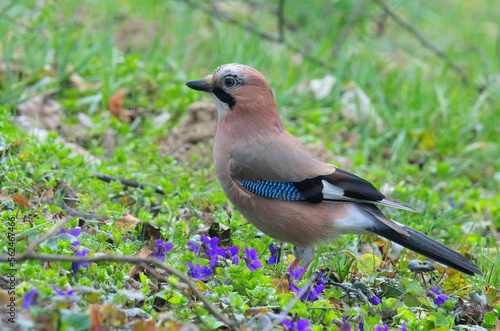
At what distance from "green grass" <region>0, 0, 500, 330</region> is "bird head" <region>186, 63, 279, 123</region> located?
647mm

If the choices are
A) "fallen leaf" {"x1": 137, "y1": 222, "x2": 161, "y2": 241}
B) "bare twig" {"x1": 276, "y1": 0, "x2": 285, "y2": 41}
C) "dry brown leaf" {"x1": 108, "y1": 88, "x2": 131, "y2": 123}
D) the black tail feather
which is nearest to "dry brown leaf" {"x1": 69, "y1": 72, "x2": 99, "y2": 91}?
"dry brown leaf" {"x1": 108, "y1": 88, "x2": 131, "y2": 123}

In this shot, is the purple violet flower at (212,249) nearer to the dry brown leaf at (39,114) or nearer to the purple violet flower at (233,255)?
the purple violet flower at (233,255)

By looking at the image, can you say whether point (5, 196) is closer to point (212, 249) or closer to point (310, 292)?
point (212, 249)

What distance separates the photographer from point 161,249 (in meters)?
3.19

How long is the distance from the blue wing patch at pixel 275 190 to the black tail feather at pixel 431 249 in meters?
0.49

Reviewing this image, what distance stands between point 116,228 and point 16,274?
0.87 metres

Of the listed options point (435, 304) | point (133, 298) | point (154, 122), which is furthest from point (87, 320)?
point (154, 122)

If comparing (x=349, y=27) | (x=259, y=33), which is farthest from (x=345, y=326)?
(x=349, y=27)

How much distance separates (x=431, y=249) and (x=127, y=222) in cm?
170

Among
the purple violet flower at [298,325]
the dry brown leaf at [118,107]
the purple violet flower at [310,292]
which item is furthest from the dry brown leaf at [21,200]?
the dry brown leaf at [118,107]

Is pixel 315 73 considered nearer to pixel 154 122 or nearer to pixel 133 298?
pixel 154 122

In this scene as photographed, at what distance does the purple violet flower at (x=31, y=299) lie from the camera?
2.27m

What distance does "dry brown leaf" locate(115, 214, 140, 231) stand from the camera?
363 centimetres

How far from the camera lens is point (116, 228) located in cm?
352
